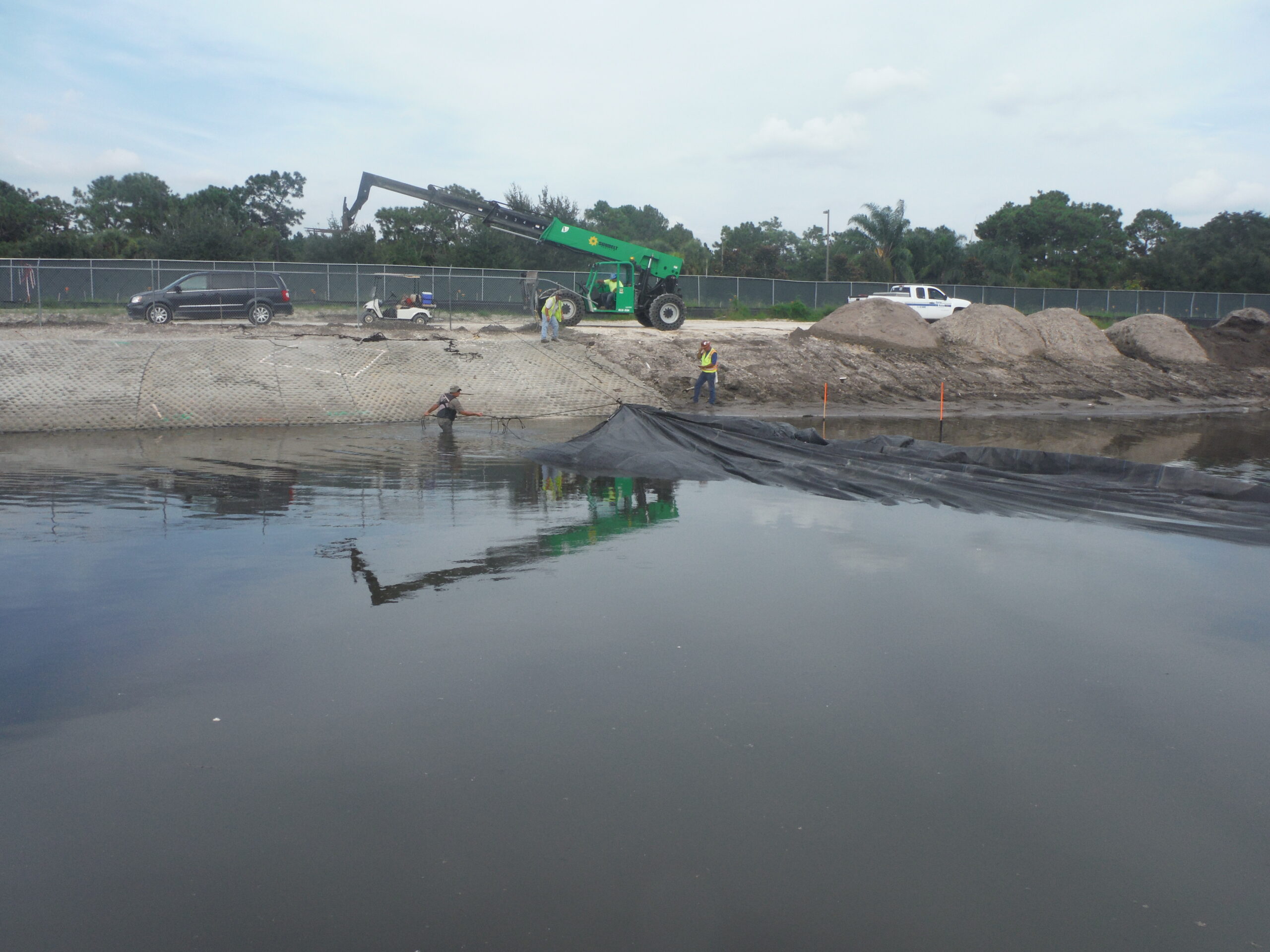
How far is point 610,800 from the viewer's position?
4.43 metres

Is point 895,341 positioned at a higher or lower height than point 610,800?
higher

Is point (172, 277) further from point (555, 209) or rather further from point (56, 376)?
point (555, 209)

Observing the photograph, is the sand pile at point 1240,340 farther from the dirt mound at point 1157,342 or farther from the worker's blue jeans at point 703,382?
the worker's blue jeans at point 703,382

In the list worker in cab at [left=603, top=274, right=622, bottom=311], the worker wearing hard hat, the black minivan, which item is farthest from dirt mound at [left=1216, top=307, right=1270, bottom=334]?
the black minivan

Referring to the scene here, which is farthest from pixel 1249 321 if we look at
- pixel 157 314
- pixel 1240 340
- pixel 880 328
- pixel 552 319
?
pixel 157 314

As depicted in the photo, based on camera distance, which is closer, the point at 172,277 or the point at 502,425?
the point at 502,425

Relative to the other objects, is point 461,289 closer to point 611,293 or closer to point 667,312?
point 611,293

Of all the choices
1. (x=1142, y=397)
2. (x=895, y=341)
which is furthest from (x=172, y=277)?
(x=1142, y=397)

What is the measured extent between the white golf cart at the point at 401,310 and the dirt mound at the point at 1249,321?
1042 inches

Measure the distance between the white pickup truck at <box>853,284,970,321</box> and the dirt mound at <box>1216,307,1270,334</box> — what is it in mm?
9110

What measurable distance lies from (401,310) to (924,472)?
865 inches

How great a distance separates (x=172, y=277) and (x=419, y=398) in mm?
19074

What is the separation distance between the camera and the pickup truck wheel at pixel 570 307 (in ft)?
89.2

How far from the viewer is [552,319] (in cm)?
2572
